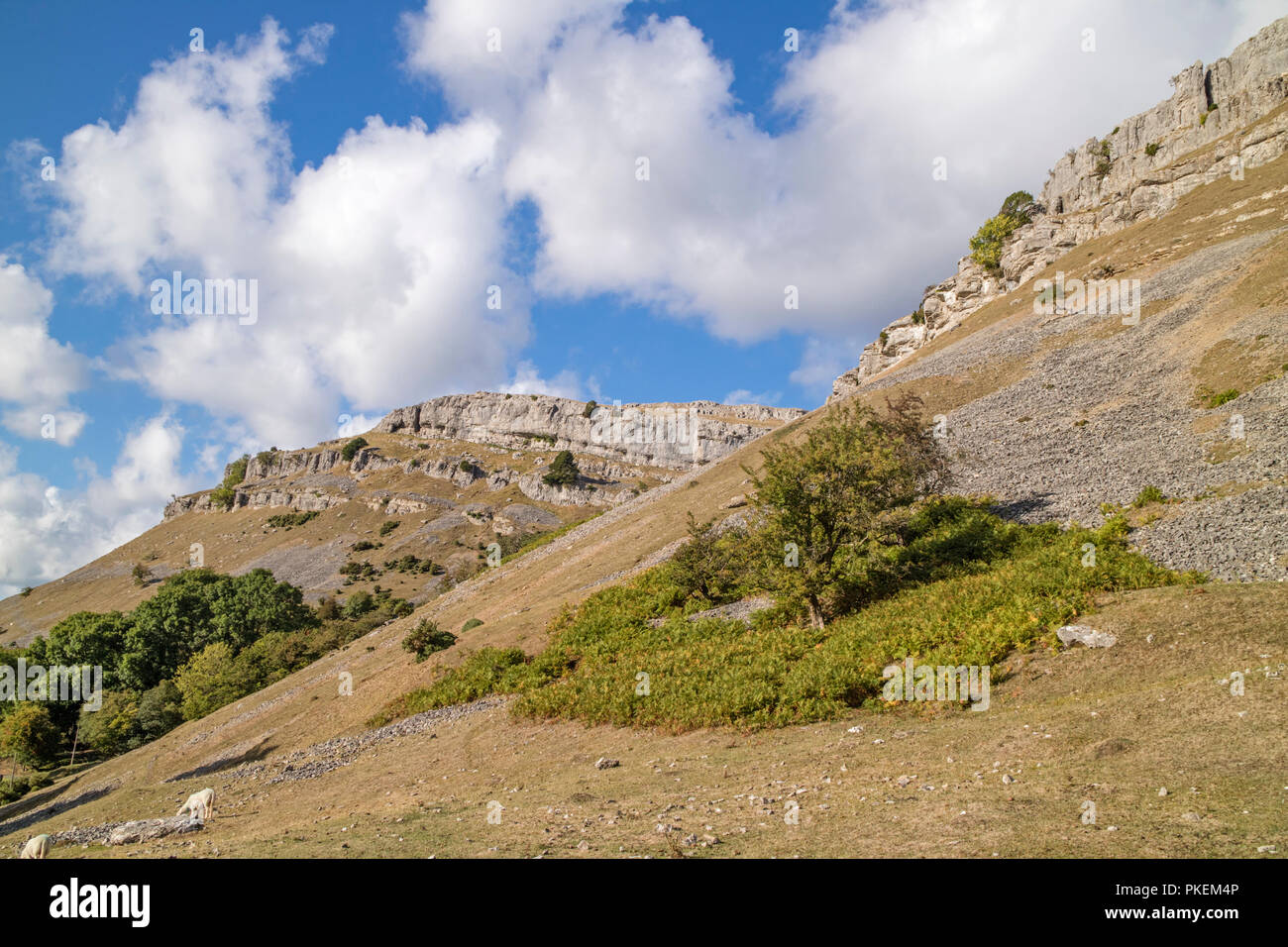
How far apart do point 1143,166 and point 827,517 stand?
7164 cm

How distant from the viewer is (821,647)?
725 inches

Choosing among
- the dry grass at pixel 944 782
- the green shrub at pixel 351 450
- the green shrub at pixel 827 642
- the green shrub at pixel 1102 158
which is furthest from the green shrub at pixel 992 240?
the green shrub at pixel 351 450

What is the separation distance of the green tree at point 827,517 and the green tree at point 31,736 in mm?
56681

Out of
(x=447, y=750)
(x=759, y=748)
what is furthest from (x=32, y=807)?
(x=759, y=748)

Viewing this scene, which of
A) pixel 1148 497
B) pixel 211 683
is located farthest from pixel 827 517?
pixel 211 683

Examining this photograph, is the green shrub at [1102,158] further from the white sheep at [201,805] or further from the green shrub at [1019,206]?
the white sheep at [201,805]

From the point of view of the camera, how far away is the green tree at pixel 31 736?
1788 inches

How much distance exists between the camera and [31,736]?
1813 inches

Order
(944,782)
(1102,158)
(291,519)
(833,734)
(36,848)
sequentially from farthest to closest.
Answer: (291,519) → (1102,158) → (833,734) → (36,848) → (944,782)

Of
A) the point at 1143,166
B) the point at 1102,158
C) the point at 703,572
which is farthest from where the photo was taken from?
the point at 1102,158

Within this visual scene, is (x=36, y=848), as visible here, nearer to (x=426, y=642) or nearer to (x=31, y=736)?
(x=426, y=642)

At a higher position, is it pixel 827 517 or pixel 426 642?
pixel 827 517
